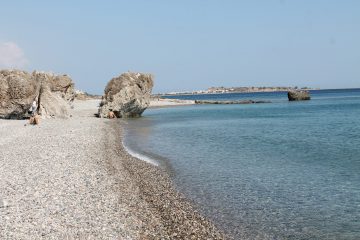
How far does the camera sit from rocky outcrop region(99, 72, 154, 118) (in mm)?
52322

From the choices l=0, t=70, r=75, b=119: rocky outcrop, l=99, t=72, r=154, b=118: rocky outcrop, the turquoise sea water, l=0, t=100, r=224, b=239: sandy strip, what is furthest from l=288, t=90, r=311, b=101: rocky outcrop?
l=0, t=100, r=224, b=239: sandy strip

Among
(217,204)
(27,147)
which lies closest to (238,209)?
(217,204)

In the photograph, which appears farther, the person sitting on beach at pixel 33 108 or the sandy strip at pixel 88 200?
the person sitting on beach at pixel 33 108

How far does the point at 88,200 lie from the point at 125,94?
40094 mm

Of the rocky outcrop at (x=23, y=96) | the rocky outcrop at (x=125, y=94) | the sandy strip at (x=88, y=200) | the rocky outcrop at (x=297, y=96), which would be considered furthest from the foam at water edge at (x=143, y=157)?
the rocky outcrop at (x=297, y=96)

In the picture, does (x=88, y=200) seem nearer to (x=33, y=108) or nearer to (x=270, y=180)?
(x=270, y=180)

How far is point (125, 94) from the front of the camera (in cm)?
5212

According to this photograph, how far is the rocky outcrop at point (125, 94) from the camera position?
52.3m

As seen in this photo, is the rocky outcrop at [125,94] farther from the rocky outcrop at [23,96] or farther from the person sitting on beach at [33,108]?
the person sitting on beach at [33,108]

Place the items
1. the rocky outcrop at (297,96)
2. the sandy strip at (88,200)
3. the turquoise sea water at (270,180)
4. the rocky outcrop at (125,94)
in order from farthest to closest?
the rocky outcrop at (297,96), the rocky outcrop at (125,94), the turquoise sea water at (270,180), the sandy strip at (88,200)

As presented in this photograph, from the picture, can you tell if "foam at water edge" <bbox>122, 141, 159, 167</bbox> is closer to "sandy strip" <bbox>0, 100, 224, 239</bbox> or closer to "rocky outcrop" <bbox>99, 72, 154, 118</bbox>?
"sandy strip" <bbox>0, 100, 224, 239</bbox>

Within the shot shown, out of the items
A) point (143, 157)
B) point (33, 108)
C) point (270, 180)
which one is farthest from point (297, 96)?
point (270, 180)

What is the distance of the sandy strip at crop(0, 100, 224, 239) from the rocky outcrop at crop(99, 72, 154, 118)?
3047 centimetres

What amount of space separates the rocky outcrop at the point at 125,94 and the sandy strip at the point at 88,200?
30470mm
